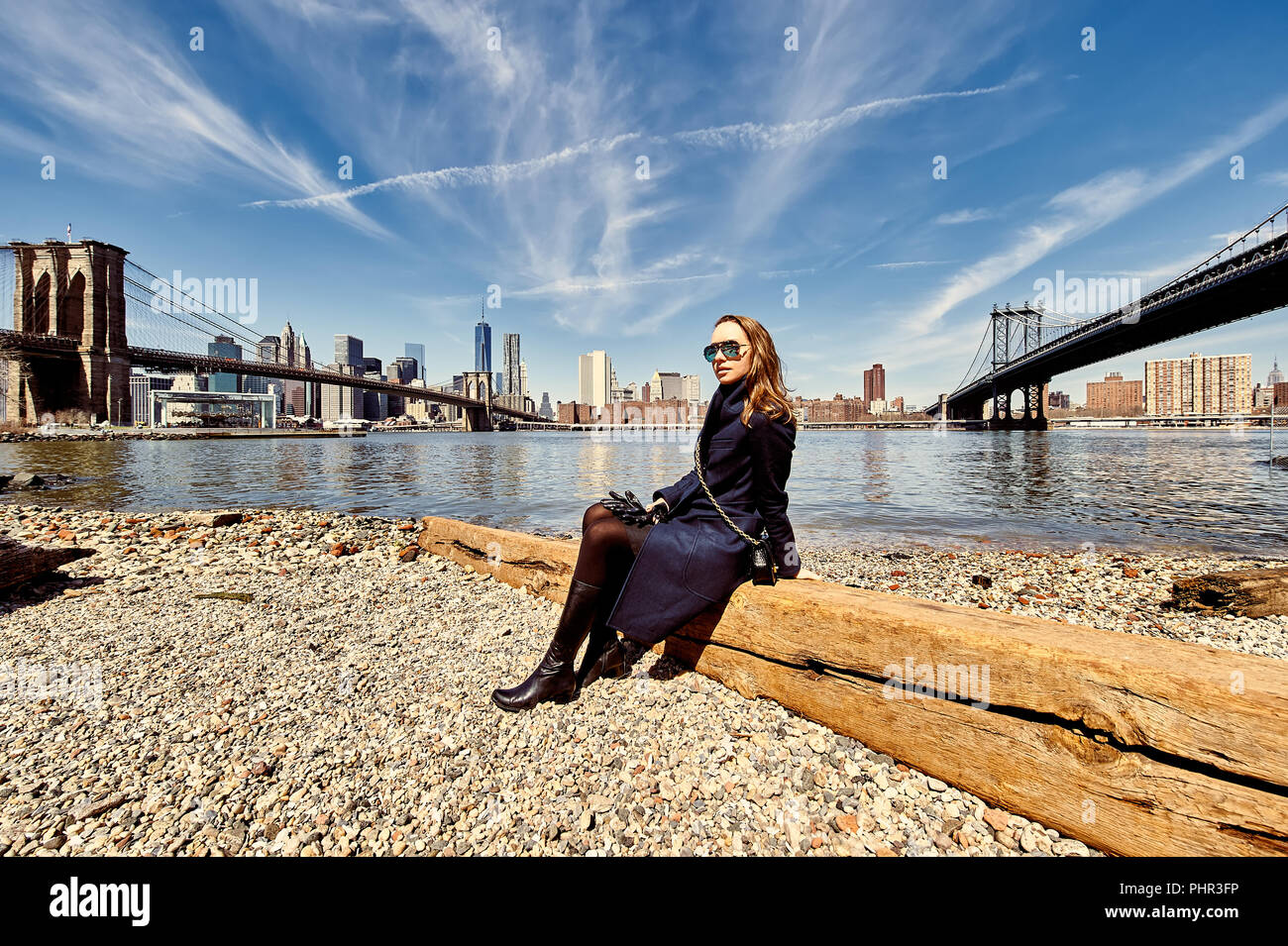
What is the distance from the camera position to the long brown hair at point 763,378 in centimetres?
281

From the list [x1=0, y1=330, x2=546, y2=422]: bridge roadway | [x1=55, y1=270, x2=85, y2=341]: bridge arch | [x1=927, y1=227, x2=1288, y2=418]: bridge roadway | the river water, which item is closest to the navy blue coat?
the river water

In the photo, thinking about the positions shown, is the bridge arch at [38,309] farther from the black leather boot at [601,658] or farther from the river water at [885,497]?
the black leather boot at [601,658]

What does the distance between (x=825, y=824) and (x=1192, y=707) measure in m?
1.26

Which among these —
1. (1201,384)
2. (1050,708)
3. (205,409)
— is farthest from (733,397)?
(1201,384)

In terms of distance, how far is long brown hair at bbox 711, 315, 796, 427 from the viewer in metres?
2.81

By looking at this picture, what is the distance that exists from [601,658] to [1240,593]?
569 centimetres

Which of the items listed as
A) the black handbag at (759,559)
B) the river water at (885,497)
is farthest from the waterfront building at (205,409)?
the black handbag at (759,559)

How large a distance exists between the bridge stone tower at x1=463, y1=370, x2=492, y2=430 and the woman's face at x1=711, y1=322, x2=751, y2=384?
95325 mm

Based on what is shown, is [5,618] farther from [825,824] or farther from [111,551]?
[825,824]

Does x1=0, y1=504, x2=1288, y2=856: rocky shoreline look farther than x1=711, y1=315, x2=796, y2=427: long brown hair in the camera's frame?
No

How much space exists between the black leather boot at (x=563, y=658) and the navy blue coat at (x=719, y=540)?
178 millimetres

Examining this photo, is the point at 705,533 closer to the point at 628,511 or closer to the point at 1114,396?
the point at 628,511

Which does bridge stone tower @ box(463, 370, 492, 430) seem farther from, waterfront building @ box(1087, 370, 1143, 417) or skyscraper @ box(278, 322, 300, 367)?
waterfront building @ box(1087, 370, 1143, 417)
